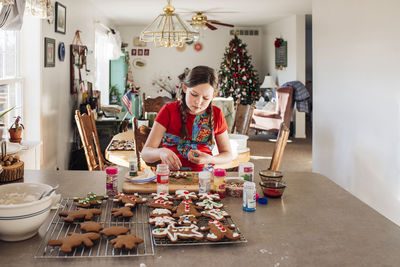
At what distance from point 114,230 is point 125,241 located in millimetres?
90

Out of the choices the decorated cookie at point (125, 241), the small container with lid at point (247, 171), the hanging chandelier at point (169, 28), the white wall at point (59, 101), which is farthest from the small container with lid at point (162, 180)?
the white wall at point (59, 101)

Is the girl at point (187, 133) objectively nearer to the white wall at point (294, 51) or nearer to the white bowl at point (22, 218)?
the white bowl at point (22, 218)

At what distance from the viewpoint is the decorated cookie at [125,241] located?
3.48 feet

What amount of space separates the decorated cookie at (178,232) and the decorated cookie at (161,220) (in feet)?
0.09

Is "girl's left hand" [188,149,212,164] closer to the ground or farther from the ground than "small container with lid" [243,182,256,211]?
farther from the ground

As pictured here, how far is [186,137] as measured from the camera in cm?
218

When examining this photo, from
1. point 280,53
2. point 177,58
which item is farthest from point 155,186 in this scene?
point 177,58

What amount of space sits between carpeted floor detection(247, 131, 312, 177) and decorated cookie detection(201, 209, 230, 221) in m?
3.81

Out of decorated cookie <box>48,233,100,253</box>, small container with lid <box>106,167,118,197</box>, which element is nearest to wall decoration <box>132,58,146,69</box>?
small container with lid <box>106,167,118,197</box>

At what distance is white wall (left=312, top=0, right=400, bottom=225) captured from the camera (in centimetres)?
300

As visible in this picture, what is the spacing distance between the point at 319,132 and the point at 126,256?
364 centimetres

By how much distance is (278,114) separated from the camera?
7.64m

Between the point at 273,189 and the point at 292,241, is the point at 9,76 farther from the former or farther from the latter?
the point at 292,241

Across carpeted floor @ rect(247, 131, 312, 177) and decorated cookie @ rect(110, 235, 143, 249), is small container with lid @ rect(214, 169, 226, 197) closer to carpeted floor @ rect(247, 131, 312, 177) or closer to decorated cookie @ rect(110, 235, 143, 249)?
decorated cookie @ rect(110, 235, 143, 249)
